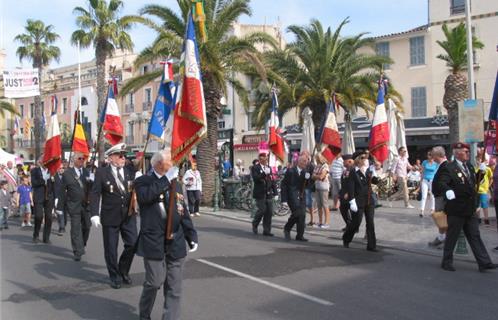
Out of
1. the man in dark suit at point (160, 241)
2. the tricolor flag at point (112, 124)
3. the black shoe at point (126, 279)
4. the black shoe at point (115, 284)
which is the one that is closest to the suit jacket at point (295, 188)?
the tricolor flag at point (112, 124)

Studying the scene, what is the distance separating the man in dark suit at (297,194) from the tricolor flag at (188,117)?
520 cm

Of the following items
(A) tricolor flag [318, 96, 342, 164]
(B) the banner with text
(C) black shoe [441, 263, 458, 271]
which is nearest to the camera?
(C) black shoe [441, 263, 458, 271]

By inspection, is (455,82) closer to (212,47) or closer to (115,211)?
(212,47)

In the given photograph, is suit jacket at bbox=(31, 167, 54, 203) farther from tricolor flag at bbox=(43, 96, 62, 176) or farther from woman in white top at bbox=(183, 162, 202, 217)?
woman in white top at bbox=(183, 162, 202, 217)

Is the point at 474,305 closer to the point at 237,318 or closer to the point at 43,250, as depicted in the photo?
the point at 237,318

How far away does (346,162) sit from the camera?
10672mm

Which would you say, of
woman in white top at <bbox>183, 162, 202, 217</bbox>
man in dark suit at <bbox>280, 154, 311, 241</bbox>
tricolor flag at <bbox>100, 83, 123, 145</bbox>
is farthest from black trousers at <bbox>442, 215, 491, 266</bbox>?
woman in white top at <bbox>183, 162, 202, 217</bbox>

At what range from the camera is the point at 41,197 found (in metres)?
12.2

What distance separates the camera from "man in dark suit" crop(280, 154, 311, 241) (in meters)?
11.2

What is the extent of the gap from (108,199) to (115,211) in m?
0.22

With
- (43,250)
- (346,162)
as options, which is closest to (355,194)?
(346,162)

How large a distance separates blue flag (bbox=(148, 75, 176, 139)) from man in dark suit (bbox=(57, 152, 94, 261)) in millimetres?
2676

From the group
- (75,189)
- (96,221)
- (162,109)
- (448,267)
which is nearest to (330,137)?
(448,267)

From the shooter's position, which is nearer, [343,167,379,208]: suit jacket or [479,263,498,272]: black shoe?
[479,263,498,272]: black shoe
